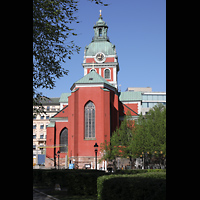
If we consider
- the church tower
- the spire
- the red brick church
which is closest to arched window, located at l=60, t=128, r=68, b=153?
the red brick church

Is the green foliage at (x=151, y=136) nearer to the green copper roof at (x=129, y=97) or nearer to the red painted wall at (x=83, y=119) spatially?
the red painted wall at (x=83, y=119)

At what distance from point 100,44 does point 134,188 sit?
62008 mm

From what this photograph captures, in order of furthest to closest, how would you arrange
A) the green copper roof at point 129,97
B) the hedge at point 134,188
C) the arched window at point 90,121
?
1. the green copper roof at point 129,97
2. the arched window at point 90,121
3. the hedge at point 134,188

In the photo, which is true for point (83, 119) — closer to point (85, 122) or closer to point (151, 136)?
point (85, 122)

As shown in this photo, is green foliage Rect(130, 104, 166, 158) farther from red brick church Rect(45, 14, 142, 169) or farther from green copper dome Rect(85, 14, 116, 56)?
green copper dome Rect(85, 14, 116, 56)

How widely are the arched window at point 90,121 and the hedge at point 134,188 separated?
38.3 meters

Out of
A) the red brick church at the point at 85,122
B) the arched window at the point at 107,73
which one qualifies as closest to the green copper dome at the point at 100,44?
the arched window at the point at 107,73

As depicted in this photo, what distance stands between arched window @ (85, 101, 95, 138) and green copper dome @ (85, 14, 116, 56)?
19885 millimetres

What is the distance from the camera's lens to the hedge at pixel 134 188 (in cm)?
901

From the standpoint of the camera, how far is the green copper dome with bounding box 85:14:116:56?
6925 cm
